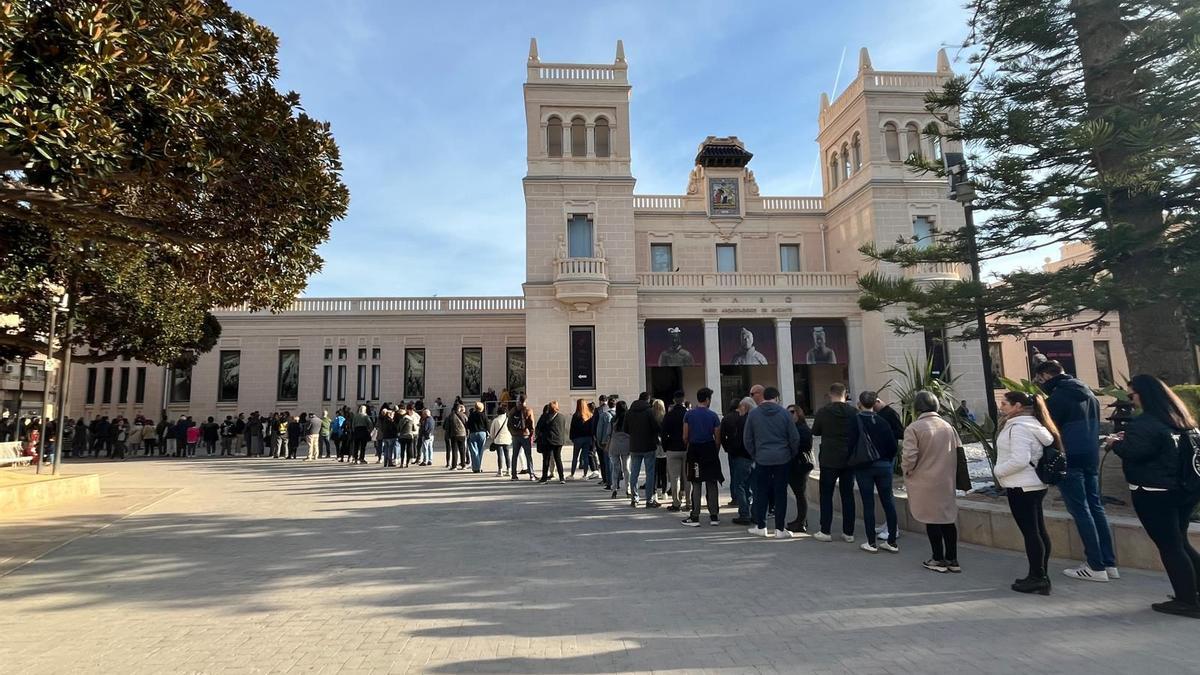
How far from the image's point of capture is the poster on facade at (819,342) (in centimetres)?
2852

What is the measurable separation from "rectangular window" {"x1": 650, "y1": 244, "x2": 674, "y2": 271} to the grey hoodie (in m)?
23.7

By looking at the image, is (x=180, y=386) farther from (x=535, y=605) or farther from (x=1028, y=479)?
(x=1028, y=479)

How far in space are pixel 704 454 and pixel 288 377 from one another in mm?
27126

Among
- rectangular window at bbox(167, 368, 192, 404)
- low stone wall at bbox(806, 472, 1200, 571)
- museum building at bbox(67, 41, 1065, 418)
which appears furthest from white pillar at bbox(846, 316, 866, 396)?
rectangular window at bbox(167, 368, 192, 404)

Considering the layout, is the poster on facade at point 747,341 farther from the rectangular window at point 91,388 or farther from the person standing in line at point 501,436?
the rectangular window at point 91,388

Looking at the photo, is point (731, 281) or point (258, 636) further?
point (731, 281)

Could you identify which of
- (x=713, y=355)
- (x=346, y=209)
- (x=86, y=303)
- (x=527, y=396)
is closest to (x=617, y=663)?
(x=346, y=209)

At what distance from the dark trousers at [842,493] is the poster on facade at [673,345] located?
68.0 feet

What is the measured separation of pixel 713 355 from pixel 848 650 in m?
24.4

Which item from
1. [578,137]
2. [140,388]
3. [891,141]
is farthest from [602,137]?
[140,388]

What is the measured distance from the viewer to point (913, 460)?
606 centimetres

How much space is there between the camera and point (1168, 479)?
4.48 m

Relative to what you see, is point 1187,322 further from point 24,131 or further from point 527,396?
point 527,396

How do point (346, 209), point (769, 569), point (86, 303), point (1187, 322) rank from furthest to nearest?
point (86, 303) → point (346, 209) → point (1187, 322) → point (769, 569)
